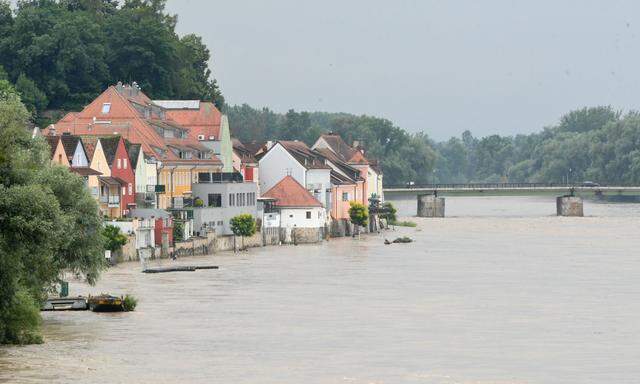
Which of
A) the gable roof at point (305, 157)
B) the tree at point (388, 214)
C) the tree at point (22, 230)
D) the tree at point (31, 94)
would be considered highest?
the tree at point (31, 94)

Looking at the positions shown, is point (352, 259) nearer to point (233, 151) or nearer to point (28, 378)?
point (233, 151)

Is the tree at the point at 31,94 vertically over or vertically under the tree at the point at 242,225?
over

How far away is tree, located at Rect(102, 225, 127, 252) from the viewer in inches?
4063

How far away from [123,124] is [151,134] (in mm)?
2281

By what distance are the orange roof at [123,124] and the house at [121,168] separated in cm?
977

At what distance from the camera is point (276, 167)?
506ft

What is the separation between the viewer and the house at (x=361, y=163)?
598 ft

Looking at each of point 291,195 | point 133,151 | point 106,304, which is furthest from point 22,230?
point 291,195

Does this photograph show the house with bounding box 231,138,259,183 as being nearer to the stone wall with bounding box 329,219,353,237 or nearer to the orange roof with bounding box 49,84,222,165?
the stone wall with bounding box 329,219,353,237

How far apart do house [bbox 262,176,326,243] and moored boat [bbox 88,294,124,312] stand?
6293 centimetres

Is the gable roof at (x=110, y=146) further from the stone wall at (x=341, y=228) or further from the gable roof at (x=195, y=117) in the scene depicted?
the stone wall at (x=341, y=228)

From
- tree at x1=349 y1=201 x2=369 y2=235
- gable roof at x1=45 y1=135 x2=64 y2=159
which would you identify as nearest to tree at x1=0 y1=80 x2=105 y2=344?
gable roof at x1=45 y1=135 x2=64 y2=159

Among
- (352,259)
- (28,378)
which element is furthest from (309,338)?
(352,259)

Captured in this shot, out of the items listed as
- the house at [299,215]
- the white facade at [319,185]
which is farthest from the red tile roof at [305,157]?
the house at [299,215]
